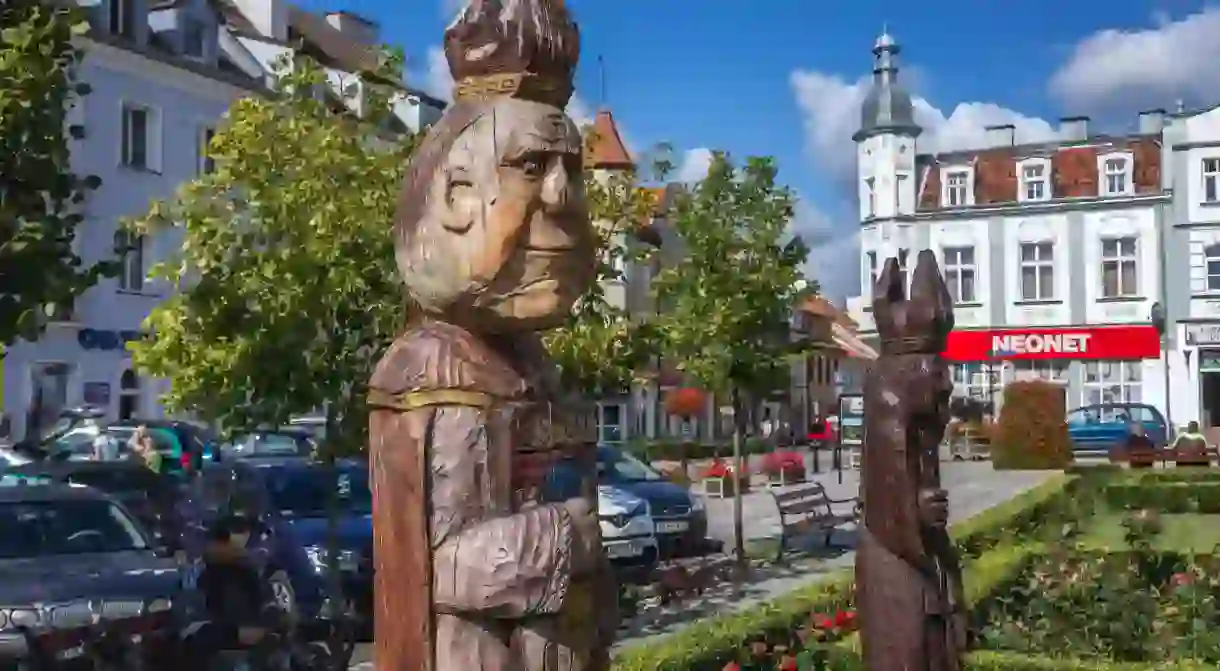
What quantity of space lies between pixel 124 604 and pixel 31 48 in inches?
154

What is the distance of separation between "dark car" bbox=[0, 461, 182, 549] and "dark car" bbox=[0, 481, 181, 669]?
335cm

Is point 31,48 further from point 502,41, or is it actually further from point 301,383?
point 502,41

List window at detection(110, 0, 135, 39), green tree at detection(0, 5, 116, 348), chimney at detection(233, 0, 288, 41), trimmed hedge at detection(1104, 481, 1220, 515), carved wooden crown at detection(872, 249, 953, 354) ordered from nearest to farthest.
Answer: carved wooden crown at detection(872, 249, 953, 354) < green tree at detection(0, 5, 116, 348) < trimmed hedge at detection(1104, 481, 1220, 515) < window at detection(110, 0, 135, 39) < chimney at detection(233, 0, 288, 41)

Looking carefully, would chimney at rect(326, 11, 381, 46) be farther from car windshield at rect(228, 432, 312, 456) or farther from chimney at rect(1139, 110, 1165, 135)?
chimney at rect(1139, 110, 1165, 135)

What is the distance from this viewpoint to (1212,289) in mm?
35875

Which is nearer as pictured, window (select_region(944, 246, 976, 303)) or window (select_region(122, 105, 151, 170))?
window (select_region(122, 105, 151, 170))

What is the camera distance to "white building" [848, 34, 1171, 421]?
37.2 meters

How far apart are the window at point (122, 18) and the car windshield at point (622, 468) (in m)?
14.4

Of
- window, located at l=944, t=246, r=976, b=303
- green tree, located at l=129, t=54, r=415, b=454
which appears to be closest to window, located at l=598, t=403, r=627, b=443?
window, located at l=944, t=246, r=976, b=303

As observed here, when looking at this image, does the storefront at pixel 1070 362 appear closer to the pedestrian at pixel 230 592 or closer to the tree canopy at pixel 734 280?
the tree canopy at pixel 734 280

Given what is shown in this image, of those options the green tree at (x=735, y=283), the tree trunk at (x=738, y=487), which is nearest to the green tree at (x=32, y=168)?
the green tree at (x=735, y=283)

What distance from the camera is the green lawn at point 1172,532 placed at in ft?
55.0

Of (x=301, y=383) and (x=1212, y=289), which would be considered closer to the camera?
(x=301, y=383)

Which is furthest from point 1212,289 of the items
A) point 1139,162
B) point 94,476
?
point 94,476
